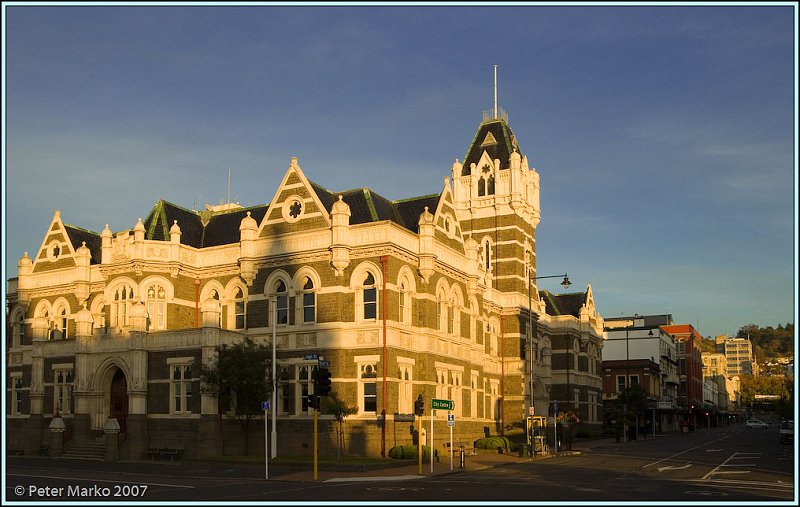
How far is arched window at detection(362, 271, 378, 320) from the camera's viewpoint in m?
42.8

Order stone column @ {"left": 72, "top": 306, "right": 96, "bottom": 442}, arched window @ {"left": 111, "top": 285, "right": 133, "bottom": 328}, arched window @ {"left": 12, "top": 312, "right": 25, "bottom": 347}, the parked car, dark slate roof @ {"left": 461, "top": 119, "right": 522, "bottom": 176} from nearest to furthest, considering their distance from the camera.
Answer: stone column @ {"left": 72, "top": 306, "right": 96, "bottom": 442}, arched window @ {"left": 111, "top": 285, "right": 133, "bottom": 328}, arched window @ {"left": 12, "top": 312, "right": 25, "bottom": 347}, the parked car, dark slate roof @ {"left": 461, "top": 119, "right": 522, "bottom": 176}

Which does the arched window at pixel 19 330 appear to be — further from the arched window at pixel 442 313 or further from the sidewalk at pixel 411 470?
the sidewalk at pixel 411 470

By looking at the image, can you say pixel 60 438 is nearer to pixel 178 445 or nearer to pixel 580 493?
pixel 178 445

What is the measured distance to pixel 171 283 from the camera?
4756 centimetres

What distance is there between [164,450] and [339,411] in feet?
36.0

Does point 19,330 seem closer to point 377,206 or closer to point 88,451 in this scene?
point 88,451

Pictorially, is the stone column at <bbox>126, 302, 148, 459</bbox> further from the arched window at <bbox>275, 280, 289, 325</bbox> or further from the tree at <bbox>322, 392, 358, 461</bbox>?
the tree at <bbox>322, 392, 358, 461</bbox>

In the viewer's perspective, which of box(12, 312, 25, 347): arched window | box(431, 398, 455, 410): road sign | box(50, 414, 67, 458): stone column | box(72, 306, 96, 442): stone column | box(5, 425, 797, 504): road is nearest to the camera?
box(5, 425, 797, 504): road

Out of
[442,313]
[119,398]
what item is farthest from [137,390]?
[442,313]

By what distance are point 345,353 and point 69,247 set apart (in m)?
20.8

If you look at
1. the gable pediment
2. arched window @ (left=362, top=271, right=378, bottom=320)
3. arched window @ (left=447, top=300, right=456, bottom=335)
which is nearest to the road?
arched window @ (left=447, top=300, right=456, bottom=335)

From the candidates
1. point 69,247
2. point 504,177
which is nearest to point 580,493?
point 69,247

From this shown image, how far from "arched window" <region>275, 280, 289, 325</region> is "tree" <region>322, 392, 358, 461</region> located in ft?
19.8

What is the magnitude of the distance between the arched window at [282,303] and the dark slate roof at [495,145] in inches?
1206
